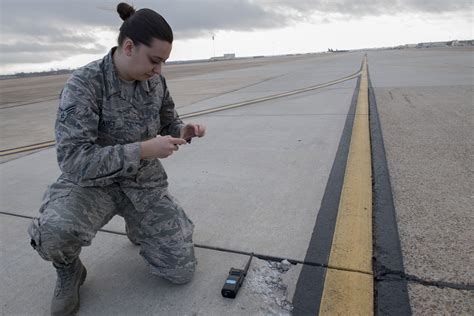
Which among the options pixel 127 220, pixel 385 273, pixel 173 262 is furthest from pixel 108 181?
pixel 385 273

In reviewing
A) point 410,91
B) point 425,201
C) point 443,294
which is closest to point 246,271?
point 443,294

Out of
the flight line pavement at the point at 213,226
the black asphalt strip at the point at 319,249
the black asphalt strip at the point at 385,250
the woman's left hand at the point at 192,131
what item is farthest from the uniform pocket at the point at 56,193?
the black asphalt strip at the point at 385,250

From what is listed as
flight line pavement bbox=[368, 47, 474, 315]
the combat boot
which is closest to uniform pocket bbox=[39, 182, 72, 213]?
the combat boot

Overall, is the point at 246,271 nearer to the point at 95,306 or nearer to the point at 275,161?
the point at 95,306

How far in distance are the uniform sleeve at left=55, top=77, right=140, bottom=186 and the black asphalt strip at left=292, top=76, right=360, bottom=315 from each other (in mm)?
977

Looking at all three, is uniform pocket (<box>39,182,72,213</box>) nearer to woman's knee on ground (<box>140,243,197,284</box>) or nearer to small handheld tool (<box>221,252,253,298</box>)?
woman's knee on ground (<box>140,243,197,284</box>)

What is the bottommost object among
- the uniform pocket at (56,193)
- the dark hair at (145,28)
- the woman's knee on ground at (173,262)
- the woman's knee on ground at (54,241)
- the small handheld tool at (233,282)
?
the small handheld tool at (233,282)

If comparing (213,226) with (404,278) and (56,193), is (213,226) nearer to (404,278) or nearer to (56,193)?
(56,193)

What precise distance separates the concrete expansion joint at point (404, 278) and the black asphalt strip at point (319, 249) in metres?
0.26

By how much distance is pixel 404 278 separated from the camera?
73.2 inches

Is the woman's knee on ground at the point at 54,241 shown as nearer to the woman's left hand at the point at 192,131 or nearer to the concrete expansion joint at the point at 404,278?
the woman's left hand at the point at 192,131

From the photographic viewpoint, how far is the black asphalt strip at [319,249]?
5.72 feet

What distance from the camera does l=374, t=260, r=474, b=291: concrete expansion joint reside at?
1780 mm

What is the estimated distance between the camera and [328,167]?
3.51 meters
